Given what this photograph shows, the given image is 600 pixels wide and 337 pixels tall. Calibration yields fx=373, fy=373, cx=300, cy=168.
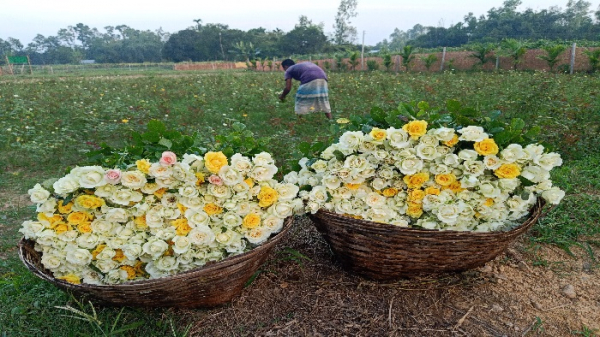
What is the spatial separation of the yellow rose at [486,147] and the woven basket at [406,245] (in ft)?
1.15

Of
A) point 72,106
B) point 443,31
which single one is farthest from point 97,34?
point 72,106

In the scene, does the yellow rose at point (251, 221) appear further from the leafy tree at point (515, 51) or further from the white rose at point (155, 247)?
the leafy tree at point (515, 51)

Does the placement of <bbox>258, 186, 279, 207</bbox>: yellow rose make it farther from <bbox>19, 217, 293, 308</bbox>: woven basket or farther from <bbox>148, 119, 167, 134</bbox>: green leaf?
<bbox>148, 119, 167, 134</bbox>: green leaf

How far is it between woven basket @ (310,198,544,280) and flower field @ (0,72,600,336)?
348mm

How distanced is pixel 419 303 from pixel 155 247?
122cm

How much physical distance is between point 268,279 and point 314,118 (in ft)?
16.7

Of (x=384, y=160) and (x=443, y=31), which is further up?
(x=443, y=31)

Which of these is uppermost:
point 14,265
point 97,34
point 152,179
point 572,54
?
point 97,34

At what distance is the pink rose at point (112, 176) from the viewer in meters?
1.48

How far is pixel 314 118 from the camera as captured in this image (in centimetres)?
683

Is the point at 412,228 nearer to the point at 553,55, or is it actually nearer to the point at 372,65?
the point at 553,55

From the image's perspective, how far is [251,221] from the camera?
5.21ft

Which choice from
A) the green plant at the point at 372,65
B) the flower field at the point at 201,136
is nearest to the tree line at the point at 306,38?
the green plant at the point at 372,65

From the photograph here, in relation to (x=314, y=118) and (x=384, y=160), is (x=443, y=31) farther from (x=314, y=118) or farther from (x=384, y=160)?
(x=384, y=160)
